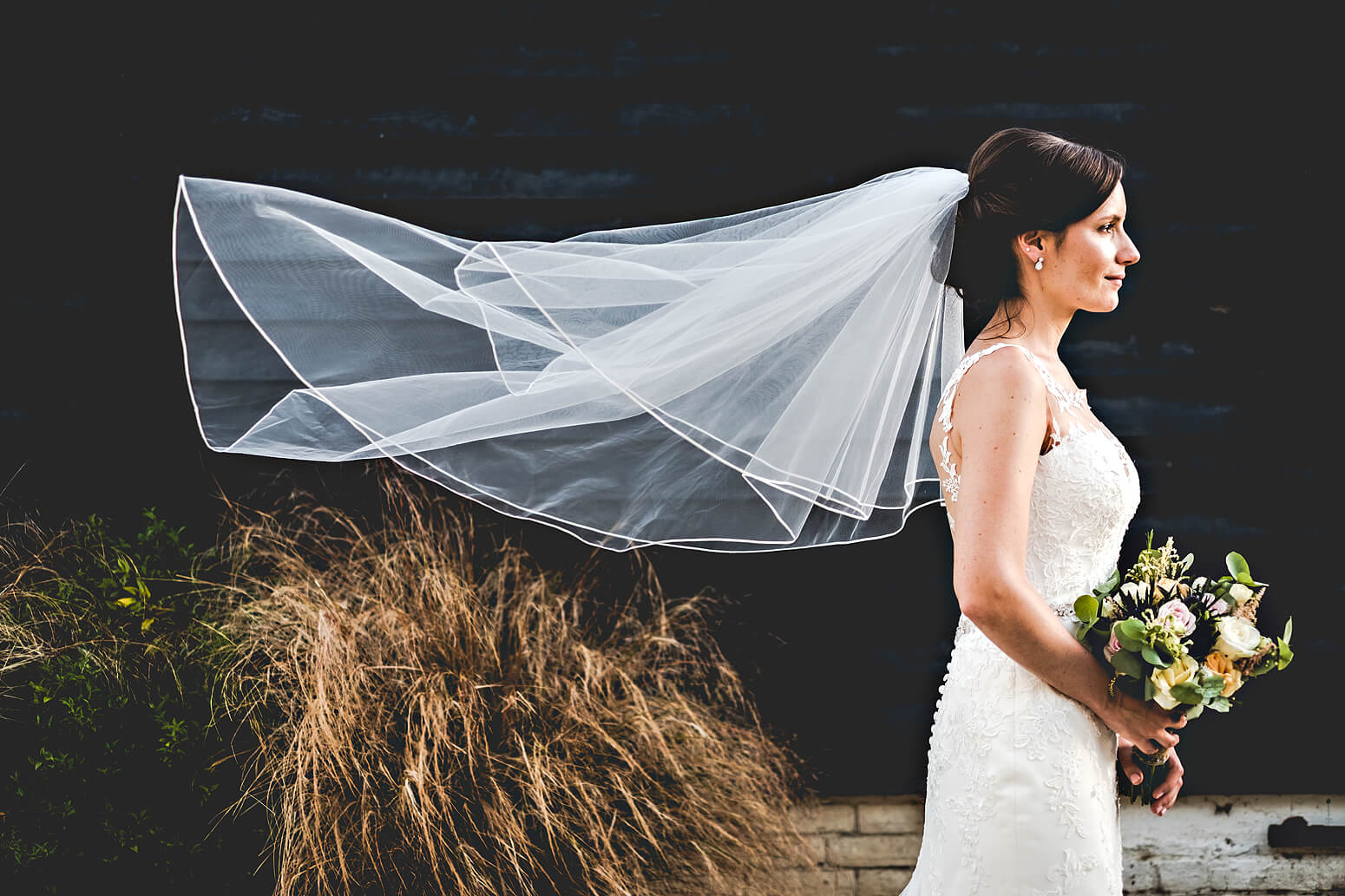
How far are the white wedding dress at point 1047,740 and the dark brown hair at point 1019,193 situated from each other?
0.70ft

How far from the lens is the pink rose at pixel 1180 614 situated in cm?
176

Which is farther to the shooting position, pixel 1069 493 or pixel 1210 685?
pixel 1069 493

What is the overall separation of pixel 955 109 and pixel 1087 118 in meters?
0.45

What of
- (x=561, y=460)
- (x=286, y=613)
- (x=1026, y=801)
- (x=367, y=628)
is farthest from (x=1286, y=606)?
(x=286, y=613)

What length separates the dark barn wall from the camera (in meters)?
3.84

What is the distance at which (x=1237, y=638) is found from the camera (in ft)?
5.86

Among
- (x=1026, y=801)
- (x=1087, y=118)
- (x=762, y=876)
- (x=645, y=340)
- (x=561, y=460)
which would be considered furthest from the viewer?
(x=1087, y=118)

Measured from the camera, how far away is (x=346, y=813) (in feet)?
9.45

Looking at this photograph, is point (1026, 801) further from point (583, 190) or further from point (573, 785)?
point (583, 190)

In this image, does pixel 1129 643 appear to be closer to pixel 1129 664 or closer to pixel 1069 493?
pixel 1129 664

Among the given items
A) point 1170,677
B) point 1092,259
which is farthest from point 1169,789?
point 1092,259

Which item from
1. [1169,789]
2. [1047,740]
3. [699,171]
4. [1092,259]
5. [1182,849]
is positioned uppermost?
[699,171]

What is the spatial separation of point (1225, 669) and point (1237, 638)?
0.08 meters

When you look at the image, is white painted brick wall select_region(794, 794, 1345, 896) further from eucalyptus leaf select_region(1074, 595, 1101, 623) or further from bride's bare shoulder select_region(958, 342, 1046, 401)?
bride's bare shoulder select_region(958, 342, 1046, 401)
